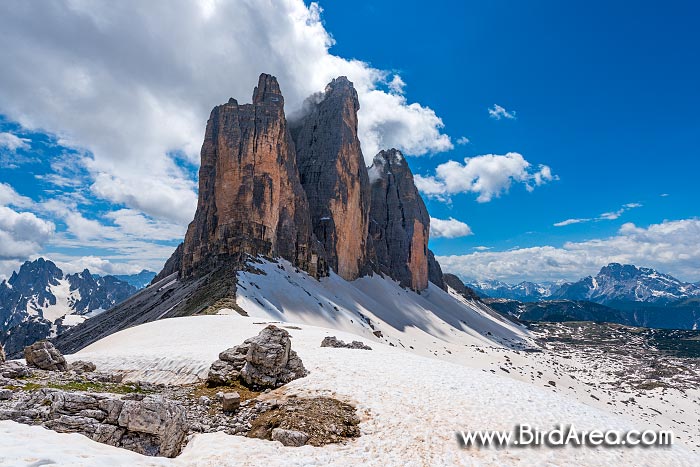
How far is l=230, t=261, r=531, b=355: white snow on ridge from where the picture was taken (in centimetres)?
6638

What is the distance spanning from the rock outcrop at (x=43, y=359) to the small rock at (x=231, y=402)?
11.5m

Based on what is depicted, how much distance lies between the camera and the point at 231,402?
575 inches

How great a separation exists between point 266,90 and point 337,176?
3604 cm

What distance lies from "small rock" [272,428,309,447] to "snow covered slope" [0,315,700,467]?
0.33 meters

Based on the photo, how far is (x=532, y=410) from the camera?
592 inches

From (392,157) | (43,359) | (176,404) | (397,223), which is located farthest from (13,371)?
(392,157)

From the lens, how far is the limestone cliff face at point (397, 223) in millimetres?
162375

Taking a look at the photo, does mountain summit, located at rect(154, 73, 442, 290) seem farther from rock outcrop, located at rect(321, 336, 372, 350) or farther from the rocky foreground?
the rocky foreground

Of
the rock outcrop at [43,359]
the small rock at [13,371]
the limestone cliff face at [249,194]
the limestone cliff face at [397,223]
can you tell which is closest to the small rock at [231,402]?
the small rock at [13,371]

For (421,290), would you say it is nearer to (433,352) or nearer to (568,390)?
(433,352)

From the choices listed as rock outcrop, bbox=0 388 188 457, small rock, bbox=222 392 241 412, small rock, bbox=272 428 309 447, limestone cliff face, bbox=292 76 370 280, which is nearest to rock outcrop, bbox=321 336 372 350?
small rock, bbox=222 392 241 412

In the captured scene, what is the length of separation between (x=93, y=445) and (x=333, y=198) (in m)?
118

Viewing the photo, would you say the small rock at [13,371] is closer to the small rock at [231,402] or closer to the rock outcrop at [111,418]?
the rock outcrop at [111,418]

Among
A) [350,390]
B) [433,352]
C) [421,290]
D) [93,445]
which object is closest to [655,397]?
[433,352]
